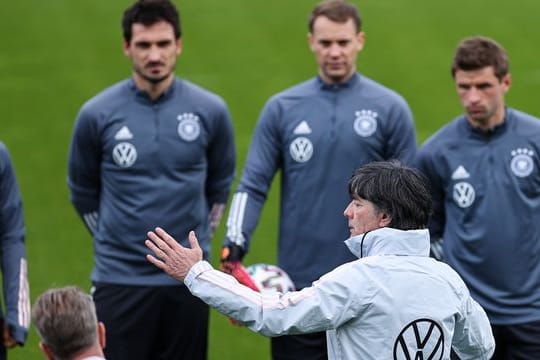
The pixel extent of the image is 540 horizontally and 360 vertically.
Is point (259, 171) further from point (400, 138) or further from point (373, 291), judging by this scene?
point (373, 291)

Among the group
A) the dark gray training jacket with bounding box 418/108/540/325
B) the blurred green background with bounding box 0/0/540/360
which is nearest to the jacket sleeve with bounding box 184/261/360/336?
the dark gray training jacket with bounding box 418/108/540/325

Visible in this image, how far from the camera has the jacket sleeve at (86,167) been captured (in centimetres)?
780

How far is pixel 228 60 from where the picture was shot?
15242 millimetres

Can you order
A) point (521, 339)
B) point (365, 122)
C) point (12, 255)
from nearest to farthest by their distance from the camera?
point (12, 255)
point (521, 339)
point (365, 122)

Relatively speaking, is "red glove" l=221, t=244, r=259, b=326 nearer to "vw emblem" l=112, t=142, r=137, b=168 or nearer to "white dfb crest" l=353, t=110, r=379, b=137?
"vw emblem" l=112, t=142, r=137, b=168

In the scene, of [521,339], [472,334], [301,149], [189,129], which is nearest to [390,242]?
[472,334]

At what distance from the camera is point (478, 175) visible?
295 inches

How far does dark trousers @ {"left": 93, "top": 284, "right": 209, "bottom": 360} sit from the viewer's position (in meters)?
7.65

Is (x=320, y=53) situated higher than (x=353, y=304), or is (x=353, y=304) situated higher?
(x=320, y=53)

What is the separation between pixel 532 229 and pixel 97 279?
7.93 ft

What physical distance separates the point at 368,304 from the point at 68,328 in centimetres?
110

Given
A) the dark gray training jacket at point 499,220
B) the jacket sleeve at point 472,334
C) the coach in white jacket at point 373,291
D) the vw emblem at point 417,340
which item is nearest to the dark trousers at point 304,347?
the dark gray training jacket at point 499,220

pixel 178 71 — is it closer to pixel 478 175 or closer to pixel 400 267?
pixel 478 175

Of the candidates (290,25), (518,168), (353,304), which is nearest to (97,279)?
(518,168)
